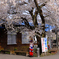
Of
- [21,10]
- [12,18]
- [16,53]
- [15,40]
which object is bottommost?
[16,53]

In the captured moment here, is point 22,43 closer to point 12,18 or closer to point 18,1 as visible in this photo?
point 12,18

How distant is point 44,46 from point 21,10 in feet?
14.6

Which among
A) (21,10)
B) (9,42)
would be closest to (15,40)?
(9,42)

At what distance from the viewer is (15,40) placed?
18.7 metres

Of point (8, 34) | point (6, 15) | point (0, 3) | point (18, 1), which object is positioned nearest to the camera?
point (0, 3)

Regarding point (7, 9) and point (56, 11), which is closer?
point (56, 11)

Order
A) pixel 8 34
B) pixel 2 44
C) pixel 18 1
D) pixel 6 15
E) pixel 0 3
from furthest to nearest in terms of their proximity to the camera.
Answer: pixel 8 34 < pixel 2 44 < pixel 6 15 < pixel 18 1 < pixel 0 3

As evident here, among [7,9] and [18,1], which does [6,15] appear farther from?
[18,1]

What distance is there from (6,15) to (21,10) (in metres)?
1.68

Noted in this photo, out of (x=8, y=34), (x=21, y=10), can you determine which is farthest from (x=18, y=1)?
(x=8, y=34)

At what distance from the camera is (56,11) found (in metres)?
11.7

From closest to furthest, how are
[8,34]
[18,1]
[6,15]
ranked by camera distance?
1. [18,1]
2. [6,15]
3. [8,34]

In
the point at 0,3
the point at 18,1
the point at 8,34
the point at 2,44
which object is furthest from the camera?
the point at 8,34

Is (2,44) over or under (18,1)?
under
